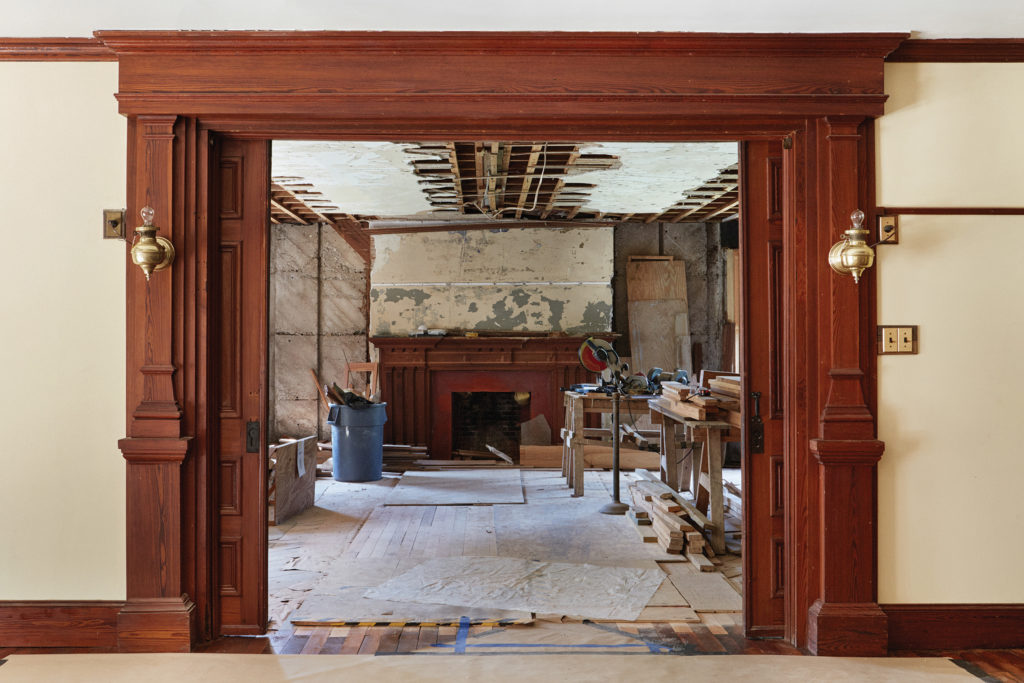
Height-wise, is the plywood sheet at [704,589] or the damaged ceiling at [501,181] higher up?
the damaged ceiling at [501,181]

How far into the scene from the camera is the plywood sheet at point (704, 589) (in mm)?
3689

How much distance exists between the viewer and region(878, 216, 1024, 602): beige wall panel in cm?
298

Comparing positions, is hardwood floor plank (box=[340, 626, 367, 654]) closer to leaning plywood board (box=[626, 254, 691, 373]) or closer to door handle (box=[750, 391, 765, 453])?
door handle (box=[750, 391, 765, 453])

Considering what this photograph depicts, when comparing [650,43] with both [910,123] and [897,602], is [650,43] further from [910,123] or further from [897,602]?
[897,602]

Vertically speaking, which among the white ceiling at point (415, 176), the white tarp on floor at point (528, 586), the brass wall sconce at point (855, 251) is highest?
the white ceiling at point (415, 176)

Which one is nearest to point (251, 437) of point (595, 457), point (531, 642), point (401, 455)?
point (531, 642)

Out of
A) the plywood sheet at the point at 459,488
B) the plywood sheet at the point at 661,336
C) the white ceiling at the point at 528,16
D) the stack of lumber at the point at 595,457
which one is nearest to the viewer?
the white ceiling at the point at 528,16

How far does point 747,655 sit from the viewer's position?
116 inches

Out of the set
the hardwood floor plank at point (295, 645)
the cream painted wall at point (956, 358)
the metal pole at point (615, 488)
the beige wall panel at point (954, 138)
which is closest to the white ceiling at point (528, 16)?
the beige wall panel at point (954, 138)

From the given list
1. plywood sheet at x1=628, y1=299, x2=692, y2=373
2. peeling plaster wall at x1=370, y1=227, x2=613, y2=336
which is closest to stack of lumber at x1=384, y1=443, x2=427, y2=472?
peeling plaster wall at x1=370, y1=227, x2=613, y2=336

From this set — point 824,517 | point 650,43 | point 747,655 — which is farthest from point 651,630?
point 650,43

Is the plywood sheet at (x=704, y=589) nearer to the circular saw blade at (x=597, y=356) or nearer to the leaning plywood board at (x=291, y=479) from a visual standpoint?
the circular saw blade at (x=597, y=356)

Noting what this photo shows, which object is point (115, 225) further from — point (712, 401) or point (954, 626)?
point (954, 626)

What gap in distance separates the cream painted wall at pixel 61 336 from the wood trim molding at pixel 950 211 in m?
3.21
